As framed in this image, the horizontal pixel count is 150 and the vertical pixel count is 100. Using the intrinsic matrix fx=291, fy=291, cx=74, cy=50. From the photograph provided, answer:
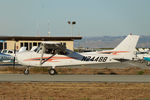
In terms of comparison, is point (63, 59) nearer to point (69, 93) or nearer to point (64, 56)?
point (64, 56)

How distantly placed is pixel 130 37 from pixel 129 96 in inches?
389

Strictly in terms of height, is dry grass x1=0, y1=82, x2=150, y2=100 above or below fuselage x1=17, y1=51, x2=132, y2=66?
below

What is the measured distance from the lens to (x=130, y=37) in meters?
21.2

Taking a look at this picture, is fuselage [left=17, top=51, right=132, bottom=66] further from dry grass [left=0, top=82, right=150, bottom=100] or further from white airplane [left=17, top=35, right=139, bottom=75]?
dry grass [left=0, top=82, right=150, bottom=100]

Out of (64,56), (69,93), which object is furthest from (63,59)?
(69,93)

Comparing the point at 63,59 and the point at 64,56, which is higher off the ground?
the point at 64,56

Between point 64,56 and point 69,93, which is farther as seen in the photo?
point 64,56

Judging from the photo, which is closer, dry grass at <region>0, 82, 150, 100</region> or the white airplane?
dry grass at <region>0, 82, 150, 100</region>

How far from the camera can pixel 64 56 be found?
71.5 feet

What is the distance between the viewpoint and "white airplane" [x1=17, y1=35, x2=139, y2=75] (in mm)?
21250

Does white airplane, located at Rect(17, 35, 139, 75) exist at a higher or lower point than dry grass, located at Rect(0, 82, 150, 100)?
higher

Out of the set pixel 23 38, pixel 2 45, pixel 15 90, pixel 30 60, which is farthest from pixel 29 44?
pixel 15 90

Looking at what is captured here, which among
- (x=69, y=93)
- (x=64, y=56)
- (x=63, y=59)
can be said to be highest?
(x=64, y=56)

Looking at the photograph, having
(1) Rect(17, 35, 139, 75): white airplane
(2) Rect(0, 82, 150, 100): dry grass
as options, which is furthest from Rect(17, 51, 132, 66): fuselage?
(2) Rect(0, 82, 150, 100): dry grass
